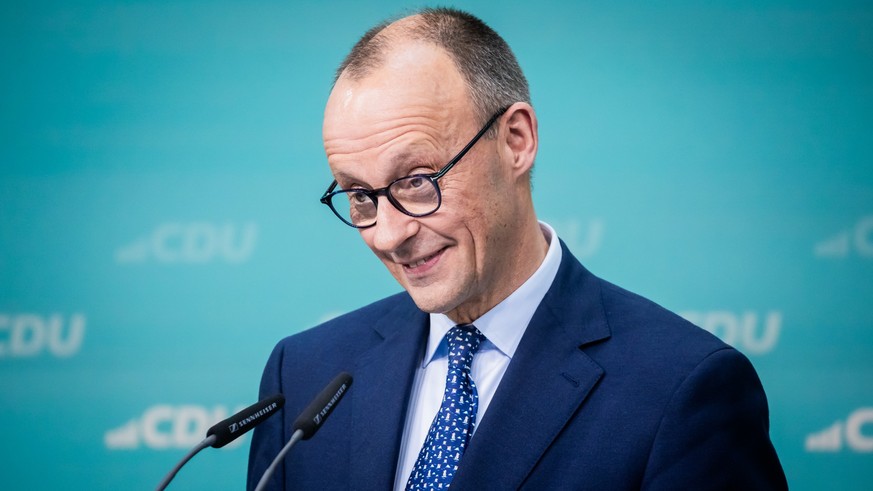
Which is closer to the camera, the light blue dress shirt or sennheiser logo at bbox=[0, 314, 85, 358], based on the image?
the light blue dress shirt

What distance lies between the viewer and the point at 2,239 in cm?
284

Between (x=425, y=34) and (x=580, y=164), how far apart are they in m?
1.29

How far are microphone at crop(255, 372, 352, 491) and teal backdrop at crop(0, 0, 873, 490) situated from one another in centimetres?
137

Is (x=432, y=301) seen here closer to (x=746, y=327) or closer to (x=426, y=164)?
(x=426, y=164)

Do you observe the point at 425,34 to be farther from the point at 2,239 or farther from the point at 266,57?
the point at 2,239

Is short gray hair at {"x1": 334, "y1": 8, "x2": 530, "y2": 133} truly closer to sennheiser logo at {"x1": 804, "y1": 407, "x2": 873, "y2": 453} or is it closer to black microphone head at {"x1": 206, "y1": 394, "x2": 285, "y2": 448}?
black microphone head at {"x1": 206, "y1": 394, "x2": 285, "y2": 448}

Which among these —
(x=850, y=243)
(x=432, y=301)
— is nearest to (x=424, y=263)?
(x=432, y=301)

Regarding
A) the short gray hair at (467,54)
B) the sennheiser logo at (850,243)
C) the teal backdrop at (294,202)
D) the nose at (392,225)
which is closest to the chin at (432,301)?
the nose at (392,225)

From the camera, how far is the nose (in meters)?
1.52

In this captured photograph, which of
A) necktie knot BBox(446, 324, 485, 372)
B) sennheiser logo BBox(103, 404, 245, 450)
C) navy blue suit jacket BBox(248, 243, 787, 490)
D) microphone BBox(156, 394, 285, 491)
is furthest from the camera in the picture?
sennheiser logo BBox(103, 404, 245, 450)

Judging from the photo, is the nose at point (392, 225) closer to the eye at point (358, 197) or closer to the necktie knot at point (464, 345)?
the eye at point (358, 197)

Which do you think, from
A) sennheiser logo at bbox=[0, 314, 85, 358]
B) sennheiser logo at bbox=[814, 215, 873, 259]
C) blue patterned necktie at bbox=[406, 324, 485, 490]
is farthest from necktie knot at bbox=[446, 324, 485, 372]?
sennheiser logo at bbox=[0, 314, 85, 358]

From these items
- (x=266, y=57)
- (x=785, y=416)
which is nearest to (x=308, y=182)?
(x=266, y=57)

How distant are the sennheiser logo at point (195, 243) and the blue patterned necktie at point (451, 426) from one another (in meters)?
1.35
